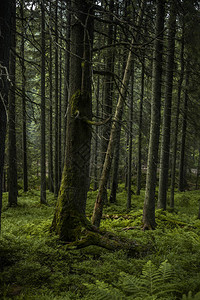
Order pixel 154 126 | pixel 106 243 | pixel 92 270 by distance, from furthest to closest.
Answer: pixel 154 126, pixel 106 243, pixel 92 270

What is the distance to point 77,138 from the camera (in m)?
4.96

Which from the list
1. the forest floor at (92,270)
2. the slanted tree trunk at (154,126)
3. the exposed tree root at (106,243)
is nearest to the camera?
the forest floor at (92,270)

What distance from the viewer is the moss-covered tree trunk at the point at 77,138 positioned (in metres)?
4.89

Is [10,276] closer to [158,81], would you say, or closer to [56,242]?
[56,242]

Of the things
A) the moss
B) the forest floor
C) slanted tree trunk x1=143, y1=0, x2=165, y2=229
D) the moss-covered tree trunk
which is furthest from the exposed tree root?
the moss

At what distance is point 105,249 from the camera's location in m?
4.68

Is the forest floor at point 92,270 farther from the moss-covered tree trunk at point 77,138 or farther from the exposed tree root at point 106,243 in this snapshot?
the moss-covered tree trunk at point 77,138

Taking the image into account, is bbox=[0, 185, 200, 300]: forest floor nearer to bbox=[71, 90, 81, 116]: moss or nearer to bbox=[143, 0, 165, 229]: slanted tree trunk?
bbox=[143, 0, 165, 229]: slanted tree trunk

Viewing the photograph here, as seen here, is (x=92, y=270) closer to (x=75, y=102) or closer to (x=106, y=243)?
(x=106, y=243)

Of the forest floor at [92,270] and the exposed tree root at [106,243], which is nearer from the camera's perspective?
the forest floor at [92,270]

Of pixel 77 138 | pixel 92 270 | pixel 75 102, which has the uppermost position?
pixel 75 102

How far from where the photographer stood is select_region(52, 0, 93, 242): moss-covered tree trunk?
489cm

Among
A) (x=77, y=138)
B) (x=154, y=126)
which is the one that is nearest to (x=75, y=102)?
(x=77, y=138)

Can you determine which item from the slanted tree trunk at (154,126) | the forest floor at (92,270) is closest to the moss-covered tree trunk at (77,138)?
the forest floor at (92,270)
